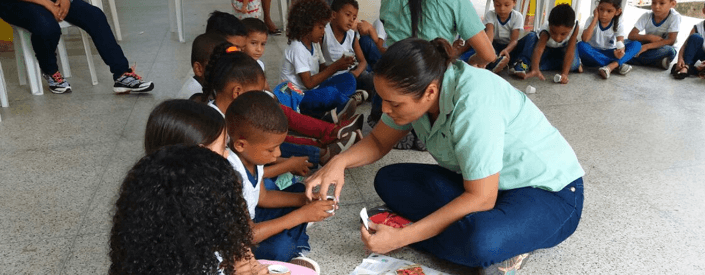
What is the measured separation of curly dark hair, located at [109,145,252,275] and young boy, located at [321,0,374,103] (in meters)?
2.35

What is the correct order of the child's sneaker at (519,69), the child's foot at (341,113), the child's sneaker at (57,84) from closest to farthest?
the child's foot at (341,113) < the child's sneaker at (57,84) < the child's sneaker at (519,69)

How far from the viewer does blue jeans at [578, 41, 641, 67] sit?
13.7ft

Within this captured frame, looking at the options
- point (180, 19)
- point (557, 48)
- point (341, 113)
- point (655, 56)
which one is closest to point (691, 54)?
point (655, 56)

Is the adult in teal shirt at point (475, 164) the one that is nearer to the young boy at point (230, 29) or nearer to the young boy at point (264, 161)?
the young boy at point (264, 161)

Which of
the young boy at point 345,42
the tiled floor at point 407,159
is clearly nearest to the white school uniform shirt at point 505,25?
the tiled floor at point 407,159

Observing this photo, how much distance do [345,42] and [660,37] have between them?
2.44 m

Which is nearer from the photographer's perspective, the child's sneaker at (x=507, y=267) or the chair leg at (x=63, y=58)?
the child's sneaker at (x=507, y=267)

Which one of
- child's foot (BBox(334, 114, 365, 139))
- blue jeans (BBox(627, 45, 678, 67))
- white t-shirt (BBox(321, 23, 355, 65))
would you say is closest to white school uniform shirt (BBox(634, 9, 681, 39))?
blue jeans (BBox(627, 45, 678, 67))

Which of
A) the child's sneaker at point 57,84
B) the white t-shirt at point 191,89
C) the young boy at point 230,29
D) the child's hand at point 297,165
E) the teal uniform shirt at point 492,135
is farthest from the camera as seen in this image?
the child's sneaker at point 57,84

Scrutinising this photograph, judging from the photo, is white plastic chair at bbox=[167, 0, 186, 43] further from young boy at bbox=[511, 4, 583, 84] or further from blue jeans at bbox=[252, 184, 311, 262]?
blue jeans at bbox=[252, 184, 311, 262]

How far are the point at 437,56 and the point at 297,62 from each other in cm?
154

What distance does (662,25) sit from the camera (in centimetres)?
431

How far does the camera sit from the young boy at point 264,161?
1777 millimetres

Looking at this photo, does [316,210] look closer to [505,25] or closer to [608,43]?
[505,25]
